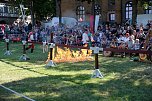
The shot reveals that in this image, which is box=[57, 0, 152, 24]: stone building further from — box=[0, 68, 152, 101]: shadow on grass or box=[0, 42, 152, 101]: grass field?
box=[0, 68, 152, 101]: shadow on grass

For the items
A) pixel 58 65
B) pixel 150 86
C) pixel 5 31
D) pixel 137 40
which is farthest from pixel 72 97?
pixel 5 31

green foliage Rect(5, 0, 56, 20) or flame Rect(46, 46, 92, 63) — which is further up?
green foliage Rect(5, 0, 56, 20)

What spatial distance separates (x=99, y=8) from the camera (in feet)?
183

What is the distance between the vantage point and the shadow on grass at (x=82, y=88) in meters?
9.23

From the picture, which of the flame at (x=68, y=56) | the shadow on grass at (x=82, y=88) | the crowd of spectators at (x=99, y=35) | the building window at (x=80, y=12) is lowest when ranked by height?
the shadow on grass at (x=82, y=88)

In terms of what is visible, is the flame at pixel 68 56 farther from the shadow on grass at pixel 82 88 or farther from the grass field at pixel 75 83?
the shadow on grass at pixel 82 88

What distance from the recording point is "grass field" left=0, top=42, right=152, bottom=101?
9352 millimetres

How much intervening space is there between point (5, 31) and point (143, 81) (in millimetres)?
30034

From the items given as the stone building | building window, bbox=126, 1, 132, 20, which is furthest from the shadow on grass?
building window, bbox=126, 1, 132, 20

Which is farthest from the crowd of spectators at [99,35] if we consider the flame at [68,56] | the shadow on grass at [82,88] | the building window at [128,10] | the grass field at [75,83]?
the building window at [128,10]

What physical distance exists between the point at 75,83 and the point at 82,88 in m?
0.84

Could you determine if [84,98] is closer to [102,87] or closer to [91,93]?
[91,93]

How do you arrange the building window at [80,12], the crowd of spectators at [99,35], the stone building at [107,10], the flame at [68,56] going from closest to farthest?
the flame at [68,56] → the crowd of spectators at [99,35] → the stone building at [107,10] → the building window at [80,12]

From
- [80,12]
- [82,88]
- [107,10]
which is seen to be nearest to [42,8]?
[80,12]
